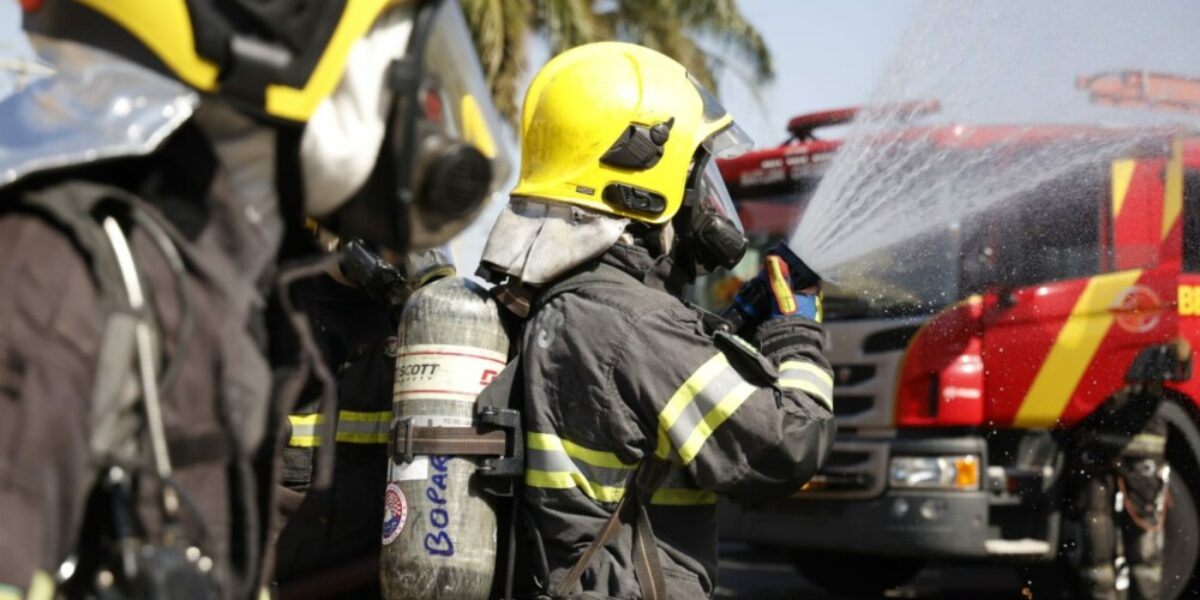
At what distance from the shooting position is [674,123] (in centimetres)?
A: 357

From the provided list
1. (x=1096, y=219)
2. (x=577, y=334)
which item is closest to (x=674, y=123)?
(x=577, y=334)

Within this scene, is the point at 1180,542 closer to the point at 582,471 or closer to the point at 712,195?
the point at 712,195

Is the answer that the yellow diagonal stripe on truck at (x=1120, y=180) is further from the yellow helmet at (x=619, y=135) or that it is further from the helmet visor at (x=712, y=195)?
the yellow helmet at (x=619, y=135)

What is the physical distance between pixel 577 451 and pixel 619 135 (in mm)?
758

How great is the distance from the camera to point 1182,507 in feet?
23.0

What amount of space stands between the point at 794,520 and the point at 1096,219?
2.03 m

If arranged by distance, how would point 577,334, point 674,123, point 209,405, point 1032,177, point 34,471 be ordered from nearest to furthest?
point 34,471 → point 209,405 → point 577,334 → point 674,123 → point 1032,177

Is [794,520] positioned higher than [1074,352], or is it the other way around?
[1074,352]

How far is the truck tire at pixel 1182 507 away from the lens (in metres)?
6.93

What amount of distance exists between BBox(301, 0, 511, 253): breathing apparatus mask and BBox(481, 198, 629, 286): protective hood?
4.67ft

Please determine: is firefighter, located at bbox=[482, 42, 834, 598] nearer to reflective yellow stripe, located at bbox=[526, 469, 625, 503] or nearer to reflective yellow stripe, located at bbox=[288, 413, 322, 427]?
reflective yellow stripe, located at bbox=[526, 469, 625, 503]

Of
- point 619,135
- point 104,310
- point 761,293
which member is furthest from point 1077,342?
point 104,310

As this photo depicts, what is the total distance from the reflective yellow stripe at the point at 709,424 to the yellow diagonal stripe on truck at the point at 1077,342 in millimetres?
4033

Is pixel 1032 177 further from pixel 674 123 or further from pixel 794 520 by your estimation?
pixel 674 123
